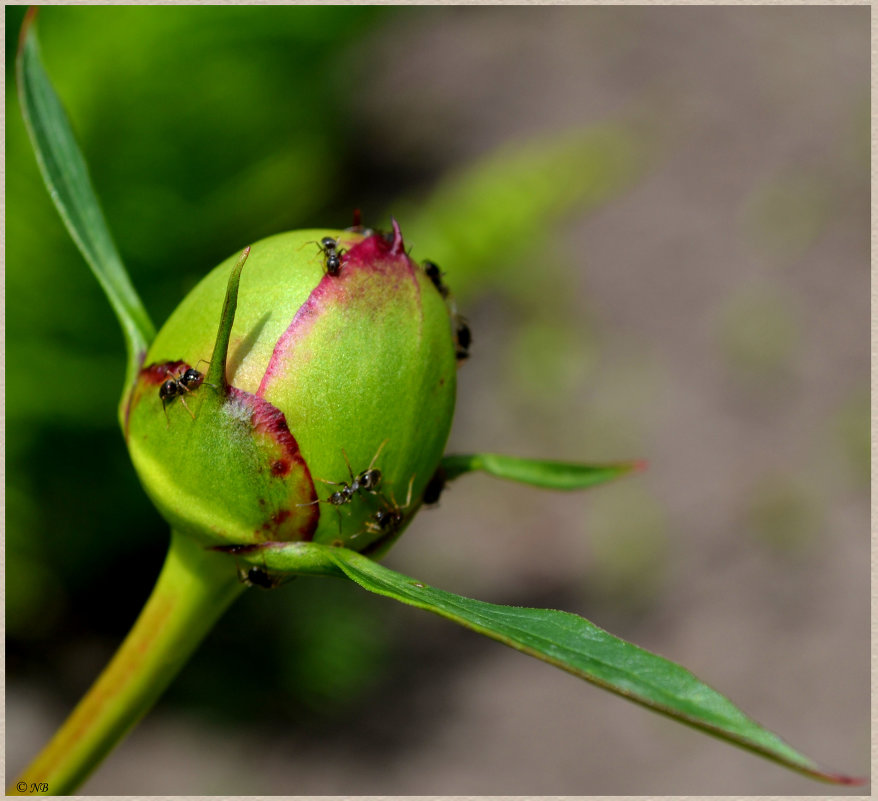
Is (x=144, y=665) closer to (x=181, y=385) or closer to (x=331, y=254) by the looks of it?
(x=181, y=385)

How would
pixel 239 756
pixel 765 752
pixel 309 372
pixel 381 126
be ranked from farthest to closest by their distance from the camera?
pixel 381 126 → pixel 239 756 → pixel 309 372 → pixel 765 752

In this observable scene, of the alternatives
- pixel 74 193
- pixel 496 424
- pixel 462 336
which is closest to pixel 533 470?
pixel 462 336

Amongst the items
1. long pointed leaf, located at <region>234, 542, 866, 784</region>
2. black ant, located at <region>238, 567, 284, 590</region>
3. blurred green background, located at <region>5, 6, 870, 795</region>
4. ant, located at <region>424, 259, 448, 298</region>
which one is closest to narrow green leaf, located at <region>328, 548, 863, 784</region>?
long pointed leaf, located at <region>234, 542, 866, 784</region>

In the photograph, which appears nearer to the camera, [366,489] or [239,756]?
[366,489]

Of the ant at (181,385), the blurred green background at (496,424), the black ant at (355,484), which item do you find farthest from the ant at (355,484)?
the blurred green background at (496,424)

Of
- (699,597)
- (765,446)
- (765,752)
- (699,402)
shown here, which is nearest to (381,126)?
(699,402)

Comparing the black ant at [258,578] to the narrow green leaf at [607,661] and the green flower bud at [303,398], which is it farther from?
the narrow green leaf at [607,661]

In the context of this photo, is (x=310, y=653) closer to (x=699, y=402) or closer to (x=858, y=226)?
(x=699, y=402)
